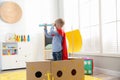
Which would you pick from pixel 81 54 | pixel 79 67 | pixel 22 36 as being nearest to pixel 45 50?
pixel 22 36

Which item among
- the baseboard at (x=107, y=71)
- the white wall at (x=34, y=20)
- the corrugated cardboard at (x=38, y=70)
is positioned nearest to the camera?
the corrugated cardboard at (x=38, y=70)

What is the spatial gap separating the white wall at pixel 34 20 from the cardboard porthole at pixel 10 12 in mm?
112

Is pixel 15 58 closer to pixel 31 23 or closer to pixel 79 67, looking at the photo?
pixel 31 23

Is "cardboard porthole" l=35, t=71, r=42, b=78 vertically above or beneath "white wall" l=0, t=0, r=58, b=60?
beneath

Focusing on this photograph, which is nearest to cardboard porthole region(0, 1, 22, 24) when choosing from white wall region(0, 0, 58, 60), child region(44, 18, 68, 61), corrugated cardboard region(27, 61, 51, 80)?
white wall region(0, 0, 58, 60)

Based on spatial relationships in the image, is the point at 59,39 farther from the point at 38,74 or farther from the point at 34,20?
the point at 34,20

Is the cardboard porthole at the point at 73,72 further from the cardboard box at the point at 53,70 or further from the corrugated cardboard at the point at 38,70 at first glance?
the corrugated cardboard at the point at 38,70

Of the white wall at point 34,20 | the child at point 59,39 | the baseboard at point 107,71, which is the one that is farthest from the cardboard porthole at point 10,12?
the baseboard at point 107,71

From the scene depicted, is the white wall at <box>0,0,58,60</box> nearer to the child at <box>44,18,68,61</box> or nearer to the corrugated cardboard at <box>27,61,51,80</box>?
the child at <box>44,18,68,61</box>

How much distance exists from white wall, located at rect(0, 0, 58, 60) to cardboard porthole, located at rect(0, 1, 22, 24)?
0.11 m

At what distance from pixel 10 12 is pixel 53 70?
341 centimetres

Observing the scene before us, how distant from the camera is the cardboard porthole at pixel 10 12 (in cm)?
447

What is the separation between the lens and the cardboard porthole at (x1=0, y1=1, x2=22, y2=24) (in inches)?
176

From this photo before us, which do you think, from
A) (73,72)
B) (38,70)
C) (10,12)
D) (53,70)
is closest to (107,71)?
(73,72)
